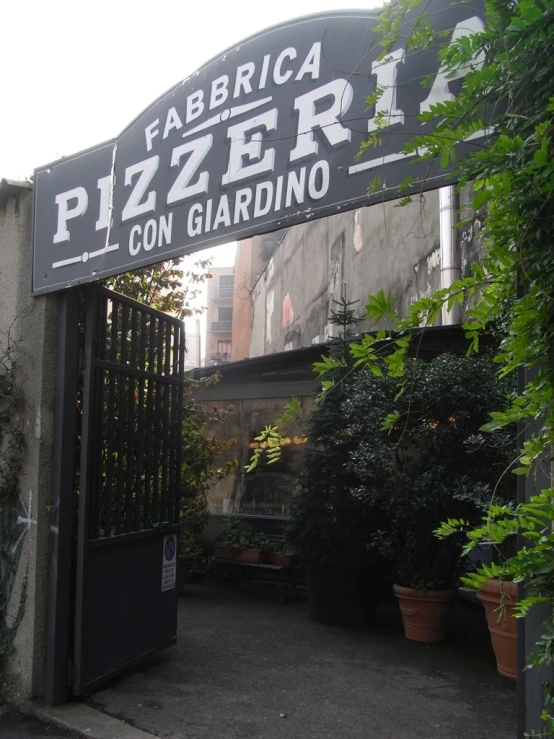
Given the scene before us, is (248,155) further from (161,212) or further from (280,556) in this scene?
(280,556)

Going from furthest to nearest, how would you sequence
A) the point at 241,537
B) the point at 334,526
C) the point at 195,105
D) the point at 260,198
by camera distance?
the point at 241,537 → the point at 334,526 → the point at 195,105 → the point at 260,198

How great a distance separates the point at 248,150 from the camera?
4.22 meters

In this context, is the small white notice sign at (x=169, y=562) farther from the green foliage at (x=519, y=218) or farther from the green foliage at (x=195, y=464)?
the green foliage at (x=519, y=218)

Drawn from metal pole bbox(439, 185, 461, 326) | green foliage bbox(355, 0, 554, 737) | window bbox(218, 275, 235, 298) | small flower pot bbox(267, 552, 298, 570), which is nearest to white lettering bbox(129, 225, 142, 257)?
green foliage bbox(355, 0, 554, 737)

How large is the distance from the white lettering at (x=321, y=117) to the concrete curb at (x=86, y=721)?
358cm

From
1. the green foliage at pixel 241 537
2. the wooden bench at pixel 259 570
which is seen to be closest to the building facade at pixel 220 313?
the green foliage at pixel 241 537

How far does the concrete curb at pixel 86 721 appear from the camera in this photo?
446 cm

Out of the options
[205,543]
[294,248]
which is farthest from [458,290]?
[294,248]

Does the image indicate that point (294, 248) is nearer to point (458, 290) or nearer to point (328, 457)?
point (328, 457)

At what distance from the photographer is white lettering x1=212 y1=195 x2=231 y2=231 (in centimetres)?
429

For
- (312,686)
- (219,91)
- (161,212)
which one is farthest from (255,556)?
(219,91)

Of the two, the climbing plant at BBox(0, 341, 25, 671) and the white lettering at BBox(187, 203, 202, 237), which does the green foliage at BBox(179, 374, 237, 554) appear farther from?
the white lettering at BBox(187, 203, 202, 237)

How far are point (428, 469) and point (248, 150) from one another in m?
3.77

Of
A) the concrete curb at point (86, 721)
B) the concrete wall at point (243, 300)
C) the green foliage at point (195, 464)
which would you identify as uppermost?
the concrete wall at point (243, 300)
